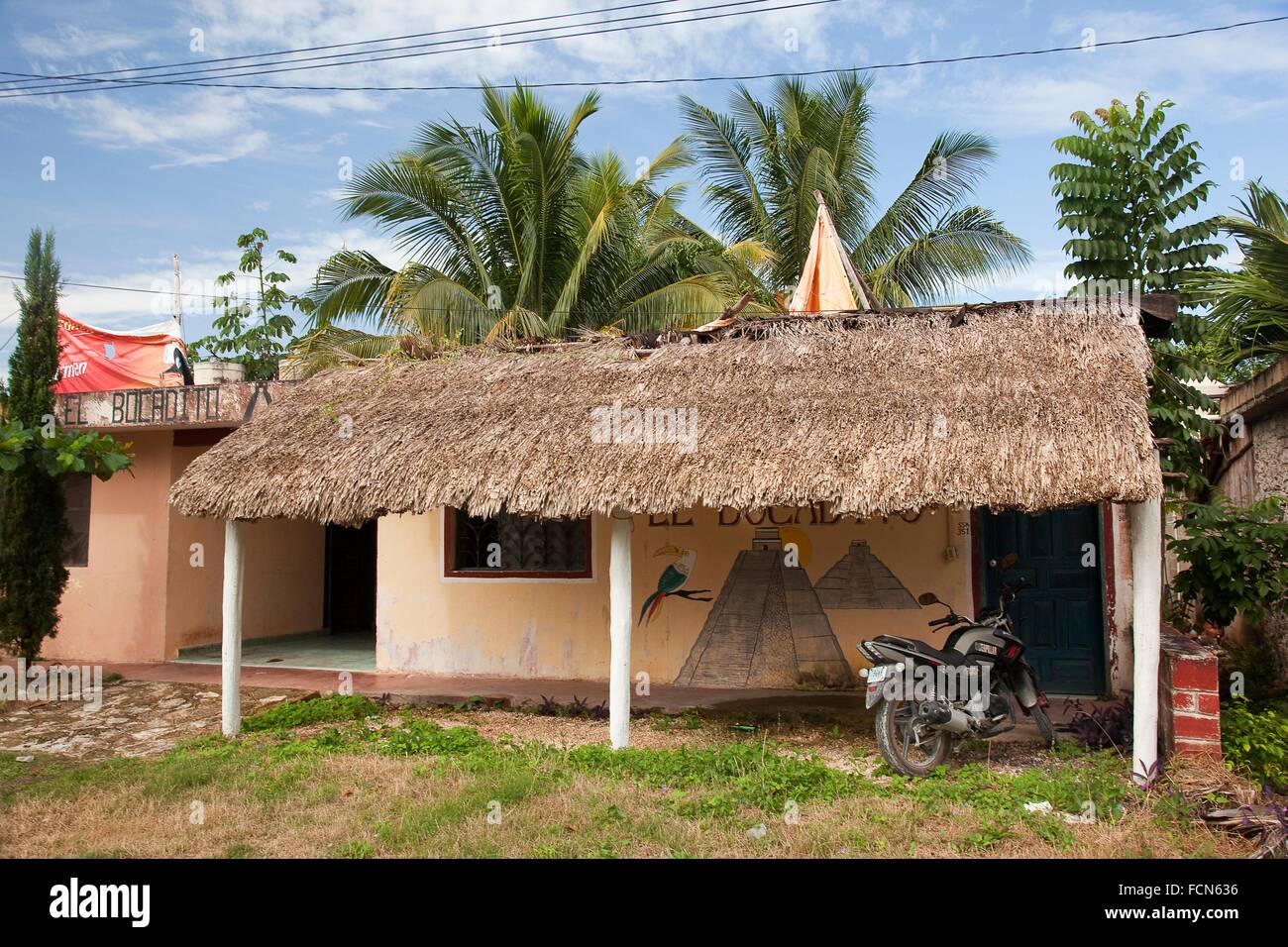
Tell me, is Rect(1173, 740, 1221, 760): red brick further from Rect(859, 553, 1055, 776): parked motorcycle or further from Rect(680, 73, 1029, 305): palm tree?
Rect(680, 73, 1029, 305): palm tree

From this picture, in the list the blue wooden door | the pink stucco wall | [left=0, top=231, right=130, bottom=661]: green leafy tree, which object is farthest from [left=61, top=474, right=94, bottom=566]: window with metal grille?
the blue wooden door

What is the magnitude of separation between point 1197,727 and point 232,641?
6.58 metres

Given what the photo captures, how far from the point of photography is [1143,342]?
6.12 m

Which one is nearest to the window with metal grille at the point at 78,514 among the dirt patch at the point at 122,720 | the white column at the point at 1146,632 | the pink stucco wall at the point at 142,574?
the pink stucco wall at the point at 142,574

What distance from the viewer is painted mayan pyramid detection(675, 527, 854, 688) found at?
337 inches

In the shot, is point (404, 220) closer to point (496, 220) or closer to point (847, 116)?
point (496, 220)

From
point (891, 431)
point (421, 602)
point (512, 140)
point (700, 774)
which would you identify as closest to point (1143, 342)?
point (891, 431)

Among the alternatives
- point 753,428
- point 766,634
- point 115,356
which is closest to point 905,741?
point 753,428

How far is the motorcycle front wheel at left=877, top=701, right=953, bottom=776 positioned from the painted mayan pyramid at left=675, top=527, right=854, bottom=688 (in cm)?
263

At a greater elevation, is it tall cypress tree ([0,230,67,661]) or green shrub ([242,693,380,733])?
tall cypress tree ([0,230,67,661])

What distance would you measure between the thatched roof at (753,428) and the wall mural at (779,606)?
226cm

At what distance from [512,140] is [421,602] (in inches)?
258

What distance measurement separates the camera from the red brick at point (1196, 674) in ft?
17.0

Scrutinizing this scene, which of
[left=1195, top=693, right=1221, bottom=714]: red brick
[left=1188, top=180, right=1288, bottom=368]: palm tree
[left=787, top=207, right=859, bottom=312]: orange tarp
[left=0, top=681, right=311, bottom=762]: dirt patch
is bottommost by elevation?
[left=0, top=681, right=311, bottom=762]: dirt patch
